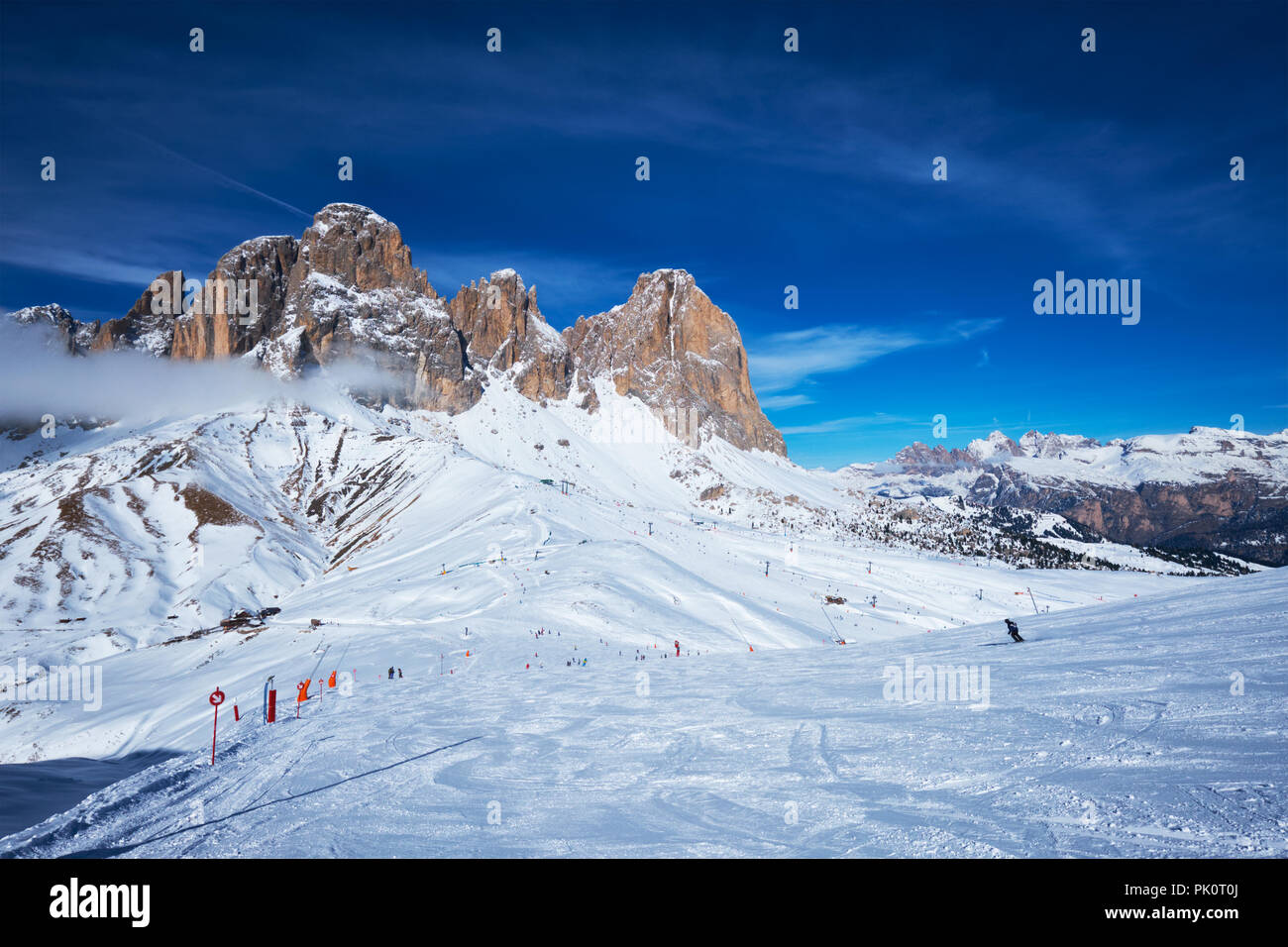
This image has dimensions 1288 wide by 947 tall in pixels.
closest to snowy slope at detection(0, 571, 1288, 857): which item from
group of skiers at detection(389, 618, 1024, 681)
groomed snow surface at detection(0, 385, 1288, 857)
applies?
groomed snow surface at detection(0, 385, 1288, 857)

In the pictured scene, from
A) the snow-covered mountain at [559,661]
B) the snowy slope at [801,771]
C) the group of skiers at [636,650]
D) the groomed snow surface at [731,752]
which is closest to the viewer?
the snowy slope at [801,771]

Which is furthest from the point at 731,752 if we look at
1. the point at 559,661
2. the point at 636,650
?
the point at 636,650

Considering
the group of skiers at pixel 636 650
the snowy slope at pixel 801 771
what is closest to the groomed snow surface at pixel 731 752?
the snowy slope at pixel 801 771

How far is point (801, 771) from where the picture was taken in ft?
32.6

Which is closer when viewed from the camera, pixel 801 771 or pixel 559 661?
pixel 801 771

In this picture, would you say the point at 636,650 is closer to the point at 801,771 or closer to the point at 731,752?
the point at 731,752

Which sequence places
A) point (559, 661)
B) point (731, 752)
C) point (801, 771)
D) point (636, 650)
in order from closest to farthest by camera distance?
point (801, 771) < point (731, 752) < point (559, 661) < point (636, 650)

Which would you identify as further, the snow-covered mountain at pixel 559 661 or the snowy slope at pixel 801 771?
the snow-covered mountain at pixel 559 661

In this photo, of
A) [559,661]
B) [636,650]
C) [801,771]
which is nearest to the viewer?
[801,771]

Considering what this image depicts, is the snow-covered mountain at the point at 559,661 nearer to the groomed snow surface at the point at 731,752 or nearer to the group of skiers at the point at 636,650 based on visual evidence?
the groomed snow surface at the point at 731,752

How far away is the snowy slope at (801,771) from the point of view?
7055 millimetres

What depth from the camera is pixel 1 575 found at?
109625mm
